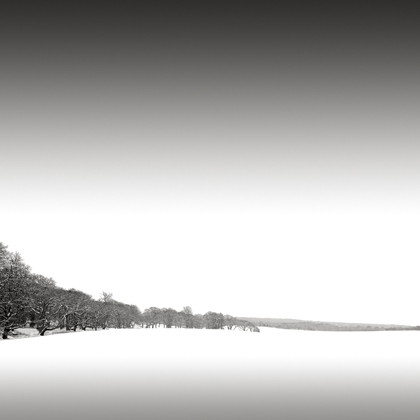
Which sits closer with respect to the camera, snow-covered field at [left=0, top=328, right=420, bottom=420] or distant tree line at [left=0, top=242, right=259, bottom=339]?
snow-covered field at [left=0, top=328, right=420, bottom=420]

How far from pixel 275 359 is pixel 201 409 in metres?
13.1

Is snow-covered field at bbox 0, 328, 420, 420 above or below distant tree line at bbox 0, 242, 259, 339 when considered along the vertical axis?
below

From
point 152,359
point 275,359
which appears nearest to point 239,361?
point 275,359

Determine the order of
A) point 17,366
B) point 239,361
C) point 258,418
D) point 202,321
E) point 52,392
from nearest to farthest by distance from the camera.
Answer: point 258,418 → point 52,392 → point 17,366 → point 239,361 → point 202,321

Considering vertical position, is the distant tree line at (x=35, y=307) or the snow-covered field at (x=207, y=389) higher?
the distant tree line at (x=35, y=307)

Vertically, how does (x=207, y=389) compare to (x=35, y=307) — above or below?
below

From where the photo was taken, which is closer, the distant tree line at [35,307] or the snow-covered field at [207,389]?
the snow-covered field at [207,389]

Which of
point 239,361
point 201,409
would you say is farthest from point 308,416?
point 239,361

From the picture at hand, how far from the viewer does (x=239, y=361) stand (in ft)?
70.0

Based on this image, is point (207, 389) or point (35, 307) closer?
point (207, 389)

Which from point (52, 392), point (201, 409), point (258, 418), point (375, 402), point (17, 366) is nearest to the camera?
point (258, 418)

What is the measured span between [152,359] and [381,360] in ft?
43.8

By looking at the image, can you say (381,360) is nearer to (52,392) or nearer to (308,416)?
(308,416)

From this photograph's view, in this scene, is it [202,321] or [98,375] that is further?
[202,321]
